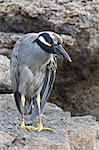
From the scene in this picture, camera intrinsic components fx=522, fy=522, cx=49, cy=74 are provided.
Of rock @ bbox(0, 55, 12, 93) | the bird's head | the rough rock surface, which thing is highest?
the bird's head

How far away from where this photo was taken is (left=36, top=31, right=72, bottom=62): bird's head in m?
4.29

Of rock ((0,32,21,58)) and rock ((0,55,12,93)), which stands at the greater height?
rock ((0,32,21,58))

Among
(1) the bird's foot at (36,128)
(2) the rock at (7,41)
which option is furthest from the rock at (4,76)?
(1) the bird's foot at (36,128)

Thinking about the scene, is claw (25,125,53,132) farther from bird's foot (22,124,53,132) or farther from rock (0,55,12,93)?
rock (0,55,12,93)

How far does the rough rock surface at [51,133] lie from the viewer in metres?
4.16

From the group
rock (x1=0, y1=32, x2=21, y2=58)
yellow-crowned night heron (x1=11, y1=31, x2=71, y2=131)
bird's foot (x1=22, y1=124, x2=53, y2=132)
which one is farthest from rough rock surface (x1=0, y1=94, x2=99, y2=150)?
rock (x1=0, y1=32, x2=21, y2=58)

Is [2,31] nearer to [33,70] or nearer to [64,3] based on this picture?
[64,3]

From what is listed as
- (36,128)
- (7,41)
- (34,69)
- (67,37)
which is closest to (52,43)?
(34,69)

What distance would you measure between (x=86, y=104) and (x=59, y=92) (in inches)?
15.3

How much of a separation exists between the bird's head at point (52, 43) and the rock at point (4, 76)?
1.86m

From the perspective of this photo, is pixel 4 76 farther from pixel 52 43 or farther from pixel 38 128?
pixel 52 43

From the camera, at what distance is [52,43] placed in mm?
4301

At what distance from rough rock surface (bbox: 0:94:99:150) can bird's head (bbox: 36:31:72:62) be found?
27.8 inches

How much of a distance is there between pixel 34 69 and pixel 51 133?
1.92 feet
